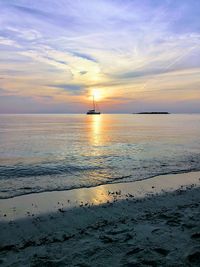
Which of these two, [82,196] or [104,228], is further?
[82,196]

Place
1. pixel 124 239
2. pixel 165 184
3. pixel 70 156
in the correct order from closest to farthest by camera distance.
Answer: pixel 124 239
pixel 165 184
pixel 70 156

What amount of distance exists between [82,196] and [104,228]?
4.13 metres

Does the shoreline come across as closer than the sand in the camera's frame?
No

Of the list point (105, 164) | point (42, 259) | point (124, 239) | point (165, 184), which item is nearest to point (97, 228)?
point (124, 239)

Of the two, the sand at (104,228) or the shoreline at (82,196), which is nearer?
the sand at (104,228)

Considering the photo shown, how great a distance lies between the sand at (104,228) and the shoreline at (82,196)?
0.11 feet

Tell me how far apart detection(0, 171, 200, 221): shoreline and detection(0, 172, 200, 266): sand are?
35mm

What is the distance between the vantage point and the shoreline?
32.5 ft

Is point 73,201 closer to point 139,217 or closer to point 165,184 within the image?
point 139,217

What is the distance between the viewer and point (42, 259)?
6020 millimetres

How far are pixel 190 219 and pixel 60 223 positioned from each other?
4103 mm

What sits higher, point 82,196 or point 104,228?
point 104,228

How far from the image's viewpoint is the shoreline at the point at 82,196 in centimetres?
991

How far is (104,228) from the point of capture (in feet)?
26.0
